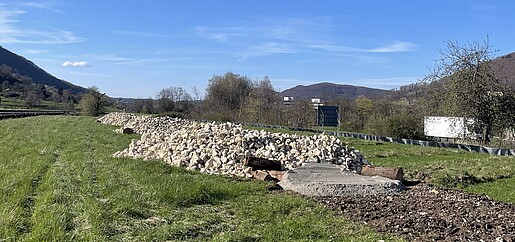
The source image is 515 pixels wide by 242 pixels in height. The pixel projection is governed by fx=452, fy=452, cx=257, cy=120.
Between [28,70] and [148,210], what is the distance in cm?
19013

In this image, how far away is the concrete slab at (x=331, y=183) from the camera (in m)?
8.52

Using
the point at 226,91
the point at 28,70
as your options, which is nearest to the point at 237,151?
the point at 226,91

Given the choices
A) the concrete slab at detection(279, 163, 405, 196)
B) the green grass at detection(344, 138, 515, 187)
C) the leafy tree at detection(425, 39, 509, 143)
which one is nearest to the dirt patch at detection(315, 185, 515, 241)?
the concrete slab at detection(279, 163, 405, 196)

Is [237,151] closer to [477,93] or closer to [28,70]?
[477,93]

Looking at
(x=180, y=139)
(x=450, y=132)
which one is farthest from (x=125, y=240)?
(x=450, y=132)

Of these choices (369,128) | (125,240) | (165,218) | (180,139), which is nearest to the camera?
(125,240)

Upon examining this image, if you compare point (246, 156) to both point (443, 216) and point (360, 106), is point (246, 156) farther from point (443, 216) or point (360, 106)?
point (360, 106)

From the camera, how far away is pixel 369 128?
3394 cm

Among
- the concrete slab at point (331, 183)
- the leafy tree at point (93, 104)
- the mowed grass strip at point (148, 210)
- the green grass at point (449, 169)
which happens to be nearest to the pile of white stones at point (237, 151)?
the concrete slab at point (331, 183)

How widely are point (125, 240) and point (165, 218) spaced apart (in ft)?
3.78

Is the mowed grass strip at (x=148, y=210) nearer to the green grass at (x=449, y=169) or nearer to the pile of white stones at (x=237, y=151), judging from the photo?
the pile of white stones at (x=237, y=151)

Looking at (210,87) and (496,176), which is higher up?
(210,87)

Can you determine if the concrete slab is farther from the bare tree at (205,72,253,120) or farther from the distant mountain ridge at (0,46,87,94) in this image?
the distant mountain ridge at (0,46,87,94)

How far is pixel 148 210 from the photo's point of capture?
21.2 ft
